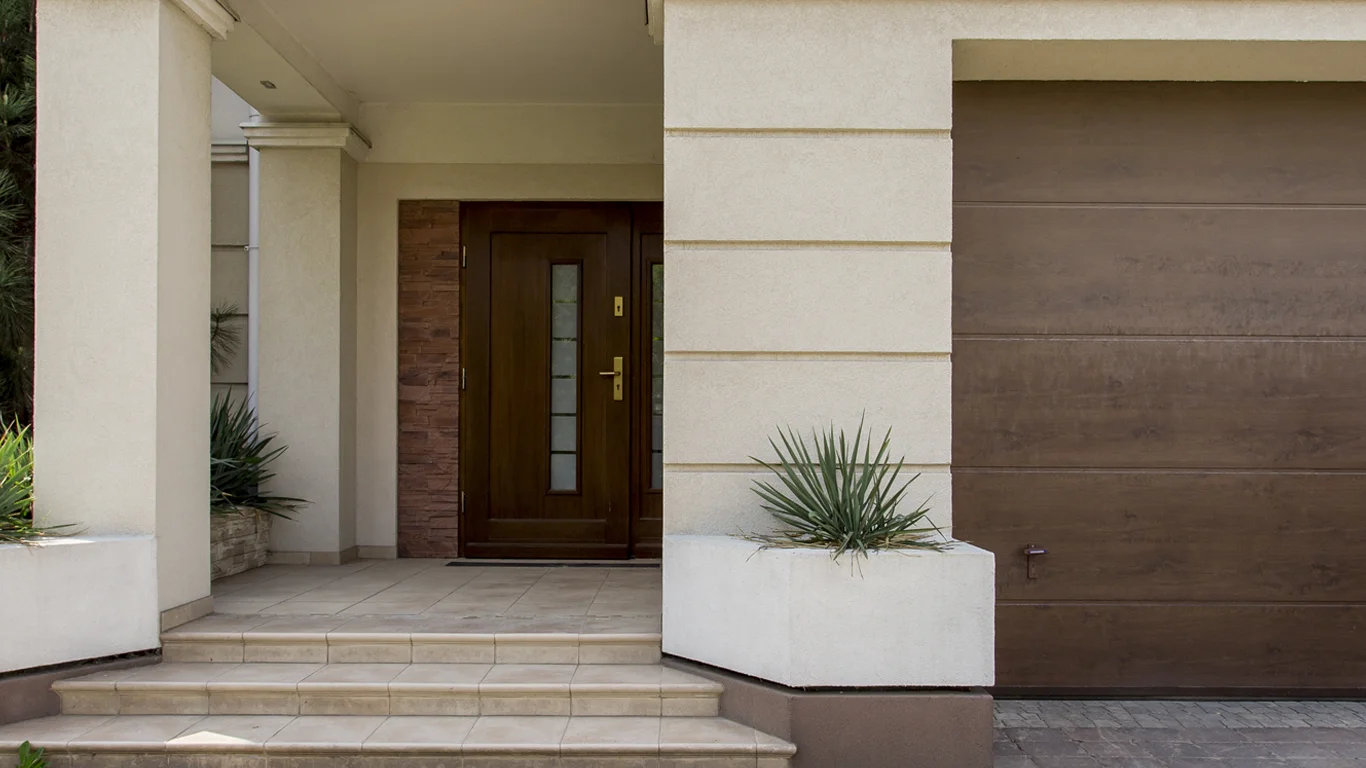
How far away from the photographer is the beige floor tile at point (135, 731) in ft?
12.0

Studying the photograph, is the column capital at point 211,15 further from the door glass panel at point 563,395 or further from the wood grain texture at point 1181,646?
the wood grain texture at point 1181,646

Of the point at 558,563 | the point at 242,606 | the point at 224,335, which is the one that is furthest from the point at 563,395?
the point at 242,606

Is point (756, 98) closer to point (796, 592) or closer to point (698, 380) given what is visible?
point (698, 380)

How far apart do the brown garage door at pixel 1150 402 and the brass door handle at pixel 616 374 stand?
2663mm

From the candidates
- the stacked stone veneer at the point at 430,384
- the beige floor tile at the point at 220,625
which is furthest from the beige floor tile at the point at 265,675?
the stacked stone veneer at the point at 430,384

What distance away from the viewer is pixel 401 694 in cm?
395

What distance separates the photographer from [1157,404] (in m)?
4.82

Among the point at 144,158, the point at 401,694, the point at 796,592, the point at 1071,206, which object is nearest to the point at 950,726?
the point at 796,592

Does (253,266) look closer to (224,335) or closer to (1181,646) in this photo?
(224,335)

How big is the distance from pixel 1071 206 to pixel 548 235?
352 cm

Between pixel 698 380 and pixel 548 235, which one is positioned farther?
pixel 548 235

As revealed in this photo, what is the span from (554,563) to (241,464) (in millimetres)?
2076

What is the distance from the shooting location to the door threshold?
6477mm

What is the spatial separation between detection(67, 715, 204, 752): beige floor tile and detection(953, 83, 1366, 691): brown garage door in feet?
11.7
